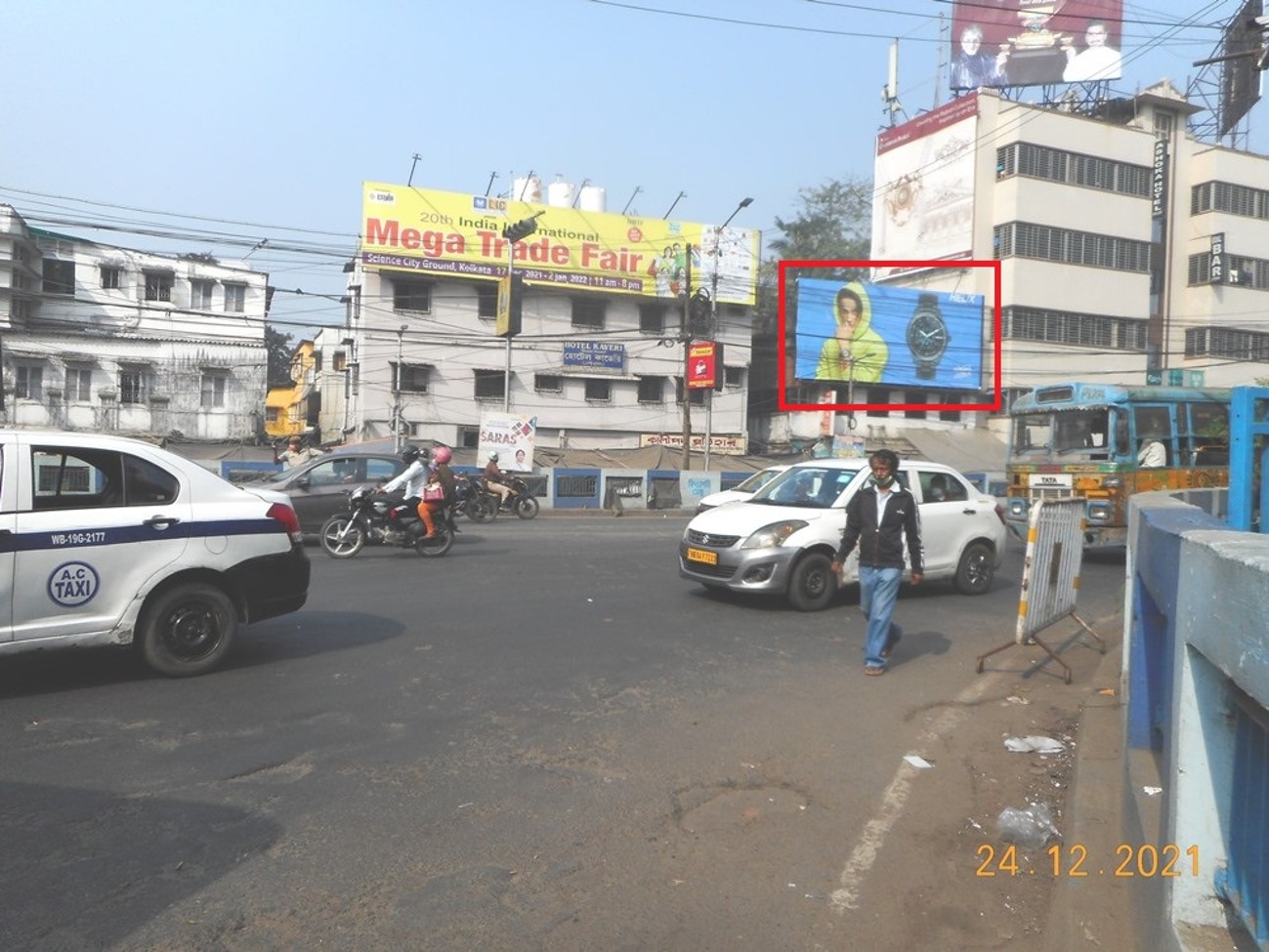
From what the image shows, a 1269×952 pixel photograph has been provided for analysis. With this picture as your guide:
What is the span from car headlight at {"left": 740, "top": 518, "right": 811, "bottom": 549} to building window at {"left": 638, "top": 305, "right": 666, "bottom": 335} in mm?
33644

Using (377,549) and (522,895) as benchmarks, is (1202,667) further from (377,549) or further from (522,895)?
(377,549)

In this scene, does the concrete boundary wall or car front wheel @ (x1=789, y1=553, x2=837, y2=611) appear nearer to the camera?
the concrete boundary wall

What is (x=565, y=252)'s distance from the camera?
135 feet

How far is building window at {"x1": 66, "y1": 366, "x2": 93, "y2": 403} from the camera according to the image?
37344 millimetres

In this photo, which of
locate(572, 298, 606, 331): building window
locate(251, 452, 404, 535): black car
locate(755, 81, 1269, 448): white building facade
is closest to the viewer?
locate(251, 452, 404, 535): black car

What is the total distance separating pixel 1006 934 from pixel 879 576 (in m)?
3.83

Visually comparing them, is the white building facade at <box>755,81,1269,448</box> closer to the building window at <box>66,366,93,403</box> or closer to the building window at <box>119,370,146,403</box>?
the building window at <box>119,370,146,403</box>

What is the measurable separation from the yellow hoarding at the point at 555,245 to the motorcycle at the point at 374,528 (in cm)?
2608

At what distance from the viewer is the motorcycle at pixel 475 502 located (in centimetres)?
2014

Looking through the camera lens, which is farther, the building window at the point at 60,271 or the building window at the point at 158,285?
the building window at the point at 158,285

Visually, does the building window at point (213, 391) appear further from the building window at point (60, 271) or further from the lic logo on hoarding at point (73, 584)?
the lic logo on hoarding at point (73, 584)

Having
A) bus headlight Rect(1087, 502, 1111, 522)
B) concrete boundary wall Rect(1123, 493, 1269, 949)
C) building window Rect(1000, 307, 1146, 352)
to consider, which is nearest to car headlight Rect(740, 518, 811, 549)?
concrete boundary wall Rect(1123, 493, 1269, 949)

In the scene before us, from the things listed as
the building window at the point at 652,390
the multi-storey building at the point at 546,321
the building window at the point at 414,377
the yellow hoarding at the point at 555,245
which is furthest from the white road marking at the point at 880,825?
the building window at the point at 652,390

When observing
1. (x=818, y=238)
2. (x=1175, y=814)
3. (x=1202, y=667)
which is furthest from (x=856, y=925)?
(x=818, y=238)
